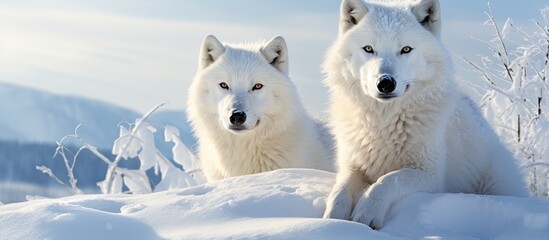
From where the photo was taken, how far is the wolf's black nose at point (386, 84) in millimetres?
4020

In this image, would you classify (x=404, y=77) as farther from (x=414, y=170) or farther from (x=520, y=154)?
(x=520, y=154)

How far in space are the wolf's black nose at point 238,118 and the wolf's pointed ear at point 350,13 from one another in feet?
3.98

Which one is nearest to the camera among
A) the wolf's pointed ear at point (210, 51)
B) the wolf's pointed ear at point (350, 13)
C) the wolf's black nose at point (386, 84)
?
the wolf's black nose at point (386, 84)

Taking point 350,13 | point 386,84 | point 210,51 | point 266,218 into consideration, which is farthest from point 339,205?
point 210,51

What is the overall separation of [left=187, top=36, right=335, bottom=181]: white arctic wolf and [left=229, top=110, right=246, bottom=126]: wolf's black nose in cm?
2

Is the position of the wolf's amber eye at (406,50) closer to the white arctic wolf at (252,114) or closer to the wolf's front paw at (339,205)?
the wolf's front paw at (339,205)

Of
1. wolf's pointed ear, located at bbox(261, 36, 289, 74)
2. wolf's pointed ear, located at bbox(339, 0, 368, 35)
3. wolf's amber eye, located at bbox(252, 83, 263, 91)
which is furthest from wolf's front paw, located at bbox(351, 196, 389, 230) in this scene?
wolf's pointed ear, located at bbox(261, 36, 289, 74)

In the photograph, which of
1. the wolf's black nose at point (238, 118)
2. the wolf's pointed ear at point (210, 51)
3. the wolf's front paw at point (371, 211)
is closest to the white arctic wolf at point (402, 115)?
the wolf's front paw at point (371, 211)

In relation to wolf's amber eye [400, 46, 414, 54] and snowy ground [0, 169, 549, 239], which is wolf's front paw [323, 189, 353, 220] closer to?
snowy ground [0, 169, 549, 239]

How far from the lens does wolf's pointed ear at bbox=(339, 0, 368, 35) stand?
15.3ft

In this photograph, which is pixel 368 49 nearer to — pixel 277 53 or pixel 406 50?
pixel 406 50

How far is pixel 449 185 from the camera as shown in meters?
4.68

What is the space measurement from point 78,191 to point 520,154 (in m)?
5.51

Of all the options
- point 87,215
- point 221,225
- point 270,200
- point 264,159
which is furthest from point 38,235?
point 264,159
